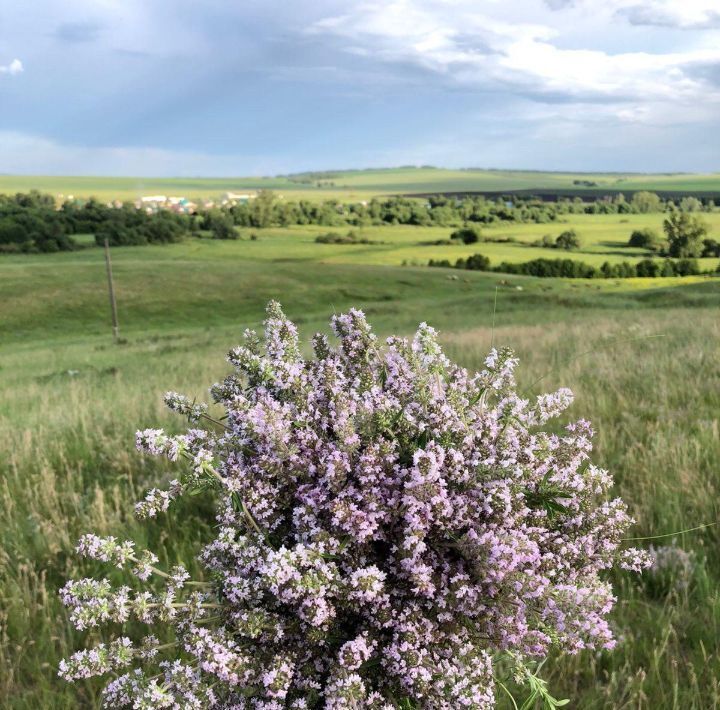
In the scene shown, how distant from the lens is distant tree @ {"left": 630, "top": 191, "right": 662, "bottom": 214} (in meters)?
174

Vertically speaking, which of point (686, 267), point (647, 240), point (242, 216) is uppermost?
→ point (242, 216)

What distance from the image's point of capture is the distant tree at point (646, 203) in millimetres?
174000

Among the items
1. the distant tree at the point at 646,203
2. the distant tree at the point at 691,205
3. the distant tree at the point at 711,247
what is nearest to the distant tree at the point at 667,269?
the distant tree at the point at 711,247

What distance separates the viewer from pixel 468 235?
135 m

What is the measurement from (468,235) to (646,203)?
242ft

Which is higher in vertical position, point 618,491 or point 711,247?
point 711,247

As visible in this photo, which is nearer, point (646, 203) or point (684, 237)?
point (684, 237)

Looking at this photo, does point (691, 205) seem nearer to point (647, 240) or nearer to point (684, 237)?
point (647, 240)

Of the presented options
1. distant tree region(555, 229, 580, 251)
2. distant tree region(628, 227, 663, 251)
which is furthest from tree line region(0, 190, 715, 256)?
distant tree region(628, 227, 663, 251)

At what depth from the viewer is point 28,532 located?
447 centimetres

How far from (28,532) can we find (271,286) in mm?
69526

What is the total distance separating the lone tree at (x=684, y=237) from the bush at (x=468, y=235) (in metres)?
37.9

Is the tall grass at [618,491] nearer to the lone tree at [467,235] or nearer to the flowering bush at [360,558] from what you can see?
the flowering bush at [360,558]

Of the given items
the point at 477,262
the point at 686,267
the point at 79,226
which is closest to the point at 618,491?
the point at 477,262
